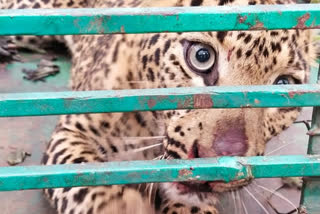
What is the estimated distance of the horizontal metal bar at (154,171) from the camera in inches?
76.3

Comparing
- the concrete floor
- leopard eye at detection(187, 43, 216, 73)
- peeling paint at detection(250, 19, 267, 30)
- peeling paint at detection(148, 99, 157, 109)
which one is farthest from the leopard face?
peeling paint at detection(250, 19, 267, 30)

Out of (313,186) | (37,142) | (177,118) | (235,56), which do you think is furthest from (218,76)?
(37,142)

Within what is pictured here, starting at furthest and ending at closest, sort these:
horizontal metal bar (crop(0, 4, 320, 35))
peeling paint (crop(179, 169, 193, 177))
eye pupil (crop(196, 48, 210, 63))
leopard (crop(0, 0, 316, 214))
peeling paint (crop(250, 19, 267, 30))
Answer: eye pupil (crop(196, 48, 210, 63))
leopard (crop(0, 0, 316, 214))
peeling paint (crop(179, 169, 193, 177))
peeling paint (crop(250, 19, 267, 30))
horizontal metal bar (crop(0, 4, 320, 35))

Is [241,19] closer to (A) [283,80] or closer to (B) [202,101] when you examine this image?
(B) [202,101]

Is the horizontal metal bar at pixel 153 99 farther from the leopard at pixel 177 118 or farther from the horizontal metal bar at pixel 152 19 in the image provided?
the leopard at pixel 177 118

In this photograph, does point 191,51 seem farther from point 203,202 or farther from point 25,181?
point 25,181

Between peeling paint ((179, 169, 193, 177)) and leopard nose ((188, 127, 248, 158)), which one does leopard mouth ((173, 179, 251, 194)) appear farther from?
peeling paint ((179, 169, 193, 177))

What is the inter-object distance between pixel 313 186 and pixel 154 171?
607 millimetres

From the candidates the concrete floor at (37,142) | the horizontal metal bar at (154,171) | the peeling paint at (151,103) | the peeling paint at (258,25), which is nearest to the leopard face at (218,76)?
the horizontal metal bar at (154,171)

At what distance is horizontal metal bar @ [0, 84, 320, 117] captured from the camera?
1.83m

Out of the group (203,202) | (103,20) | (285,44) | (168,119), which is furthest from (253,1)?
(103,20)

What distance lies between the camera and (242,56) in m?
2.52

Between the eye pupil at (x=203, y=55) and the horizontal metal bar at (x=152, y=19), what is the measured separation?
0.78 m

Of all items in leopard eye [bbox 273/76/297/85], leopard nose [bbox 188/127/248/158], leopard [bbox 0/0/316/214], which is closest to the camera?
leopard nose [bbox 188/127/248/158]
